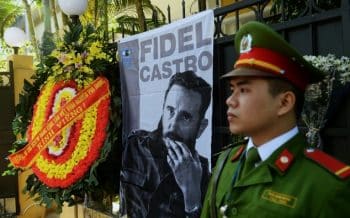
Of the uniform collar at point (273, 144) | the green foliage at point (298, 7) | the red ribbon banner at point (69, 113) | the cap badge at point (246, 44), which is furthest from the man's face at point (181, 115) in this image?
the uniform collar at point (273, 144)

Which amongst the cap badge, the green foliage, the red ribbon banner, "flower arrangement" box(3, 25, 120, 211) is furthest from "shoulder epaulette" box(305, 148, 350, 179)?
the red ribbon banner

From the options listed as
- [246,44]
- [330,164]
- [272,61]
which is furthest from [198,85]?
[330,164]

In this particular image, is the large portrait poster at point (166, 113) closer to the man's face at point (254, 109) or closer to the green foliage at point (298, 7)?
the green foliage at point (298, 7)

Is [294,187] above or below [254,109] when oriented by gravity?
below

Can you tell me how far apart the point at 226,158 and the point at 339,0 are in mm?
1407

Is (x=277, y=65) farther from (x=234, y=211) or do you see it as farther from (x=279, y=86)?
(x=234, y=211)

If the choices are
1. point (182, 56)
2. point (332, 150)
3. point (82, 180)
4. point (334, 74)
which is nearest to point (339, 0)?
point (334, 74)

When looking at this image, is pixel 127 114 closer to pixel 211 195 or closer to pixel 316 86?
pixel 316 86

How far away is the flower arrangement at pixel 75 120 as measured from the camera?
4695 mm

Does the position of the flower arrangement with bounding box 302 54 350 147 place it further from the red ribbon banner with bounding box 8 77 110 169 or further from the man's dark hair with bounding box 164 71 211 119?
the red ribbon banner with bounding box 8 77 110 169

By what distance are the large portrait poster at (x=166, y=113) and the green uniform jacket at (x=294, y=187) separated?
6.24 feet

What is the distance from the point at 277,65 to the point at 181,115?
2.17 meters

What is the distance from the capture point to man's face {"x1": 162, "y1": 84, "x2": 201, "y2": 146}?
12.1 ft

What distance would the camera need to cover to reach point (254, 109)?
5.44 feet
